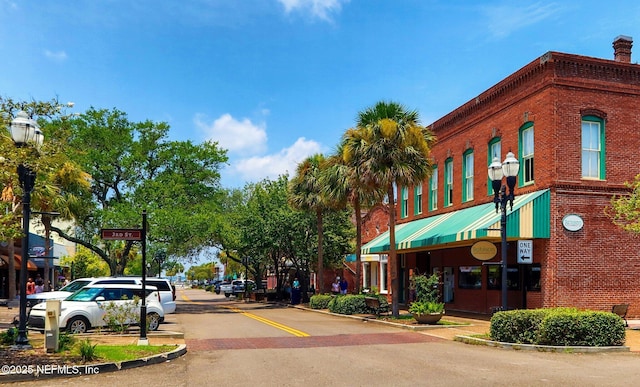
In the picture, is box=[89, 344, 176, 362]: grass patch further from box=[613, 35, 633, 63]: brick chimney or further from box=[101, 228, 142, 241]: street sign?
box=[613, 35, 633, 63]: brick chimney

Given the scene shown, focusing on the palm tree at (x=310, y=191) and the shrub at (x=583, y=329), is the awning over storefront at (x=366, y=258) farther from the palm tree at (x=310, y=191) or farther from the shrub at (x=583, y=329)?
the shrub at (x=583, y=329)

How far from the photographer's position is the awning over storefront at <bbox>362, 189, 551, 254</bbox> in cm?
2219

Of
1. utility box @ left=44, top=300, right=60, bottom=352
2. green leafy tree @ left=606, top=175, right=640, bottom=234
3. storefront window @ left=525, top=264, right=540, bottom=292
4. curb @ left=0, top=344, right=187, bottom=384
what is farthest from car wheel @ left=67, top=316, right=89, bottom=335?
green leafy tree @ left=606, top=175, right=640, bottom=234

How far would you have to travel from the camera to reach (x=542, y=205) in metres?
22.3

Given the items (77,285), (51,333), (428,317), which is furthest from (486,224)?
(77,285)

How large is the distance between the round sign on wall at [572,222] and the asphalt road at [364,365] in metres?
7.03

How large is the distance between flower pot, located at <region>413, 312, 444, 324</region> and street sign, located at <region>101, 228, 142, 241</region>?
10428 mm

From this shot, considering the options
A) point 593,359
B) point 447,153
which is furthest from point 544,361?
point 447,153

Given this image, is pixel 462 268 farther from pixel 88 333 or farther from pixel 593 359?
pixel 88 333

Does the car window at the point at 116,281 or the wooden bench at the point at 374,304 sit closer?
the car window at the point at 116,281

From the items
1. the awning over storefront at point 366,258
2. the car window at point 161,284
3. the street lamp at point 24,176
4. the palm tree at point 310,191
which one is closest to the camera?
the street lamp at point 24,176

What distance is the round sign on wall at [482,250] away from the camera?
2150cm

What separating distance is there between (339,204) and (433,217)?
16.5ft

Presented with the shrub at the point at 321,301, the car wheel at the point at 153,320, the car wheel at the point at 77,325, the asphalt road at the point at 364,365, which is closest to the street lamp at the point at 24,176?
the asphalt road at the point at 364,365
